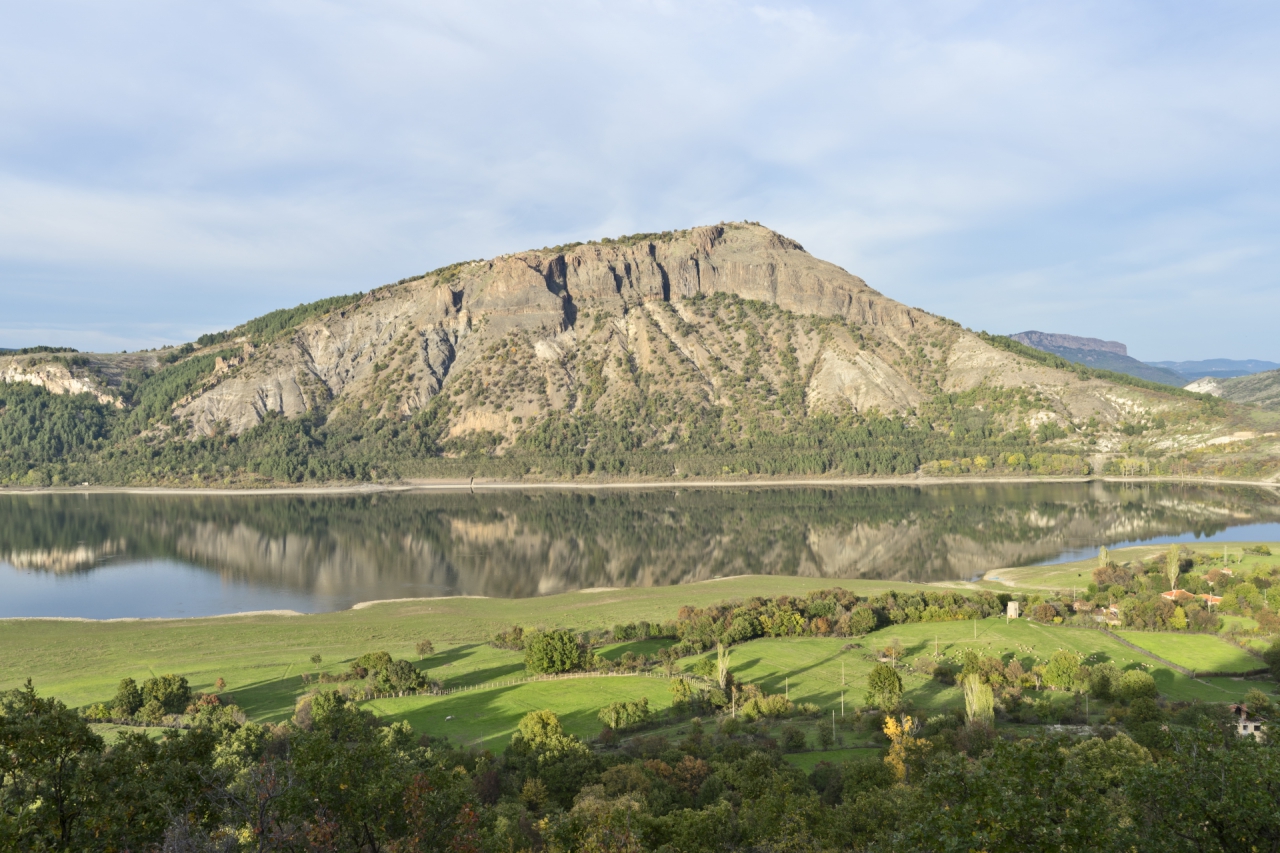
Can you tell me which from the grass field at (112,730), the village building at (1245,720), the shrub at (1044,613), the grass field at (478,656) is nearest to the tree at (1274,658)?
the grass field at (478,656)

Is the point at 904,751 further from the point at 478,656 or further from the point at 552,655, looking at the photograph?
the point at 478,656

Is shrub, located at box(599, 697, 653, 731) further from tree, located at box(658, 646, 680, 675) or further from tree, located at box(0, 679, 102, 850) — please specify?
tree, located at box(0, 679, 102, 850)

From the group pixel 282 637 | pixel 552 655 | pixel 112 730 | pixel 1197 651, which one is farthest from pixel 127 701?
pixel 1197 651

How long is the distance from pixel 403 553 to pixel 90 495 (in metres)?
128

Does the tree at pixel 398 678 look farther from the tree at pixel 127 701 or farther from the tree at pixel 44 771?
the tree at pixel 44 771

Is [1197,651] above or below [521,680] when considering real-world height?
below

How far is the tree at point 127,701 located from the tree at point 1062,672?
48314 millimetres

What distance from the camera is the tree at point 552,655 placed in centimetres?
4838

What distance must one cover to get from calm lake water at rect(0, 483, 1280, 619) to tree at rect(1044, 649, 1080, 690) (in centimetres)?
4118

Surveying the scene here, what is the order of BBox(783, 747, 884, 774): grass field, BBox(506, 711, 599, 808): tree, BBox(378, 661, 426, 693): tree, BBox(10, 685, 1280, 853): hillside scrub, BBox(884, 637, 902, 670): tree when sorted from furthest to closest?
BBox(884, 637, 902, 670): tree, BBox(378, 661, 426, 693): tree, BBox(783, 747, 884, 774): grass field, BBox(506, 711, 599, 808): tree, BBox(10, 685, 1280, 853): hillside scrub

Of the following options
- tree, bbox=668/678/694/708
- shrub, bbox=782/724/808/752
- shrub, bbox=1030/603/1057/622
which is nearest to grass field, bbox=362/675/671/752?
tree, bbox=668/678/694/708

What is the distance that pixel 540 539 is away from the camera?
115 metres

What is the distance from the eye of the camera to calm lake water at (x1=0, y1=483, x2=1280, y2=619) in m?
86.4

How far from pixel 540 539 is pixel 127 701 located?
7598cm
